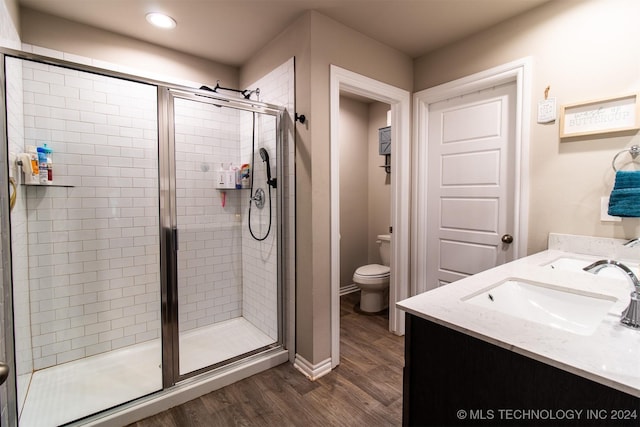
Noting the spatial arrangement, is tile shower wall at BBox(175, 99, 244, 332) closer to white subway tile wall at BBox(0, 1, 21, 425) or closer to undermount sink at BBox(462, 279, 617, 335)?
white subway tile wall at BBox(0, 1, 21, 425)

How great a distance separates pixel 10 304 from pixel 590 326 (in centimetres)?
249

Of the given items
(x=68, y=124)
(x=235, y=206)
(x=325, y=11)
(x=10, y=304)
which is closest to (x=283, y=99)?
(x=325, y=11)

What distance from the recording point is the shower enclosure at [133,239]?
1.90 meters

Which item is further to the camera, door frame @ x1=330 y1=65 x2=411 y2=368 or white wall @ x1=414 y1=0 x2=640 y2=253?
door frame @ x1=330 y1=65 x2=411 y2=368

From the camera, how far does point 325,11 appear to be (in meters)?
2.02

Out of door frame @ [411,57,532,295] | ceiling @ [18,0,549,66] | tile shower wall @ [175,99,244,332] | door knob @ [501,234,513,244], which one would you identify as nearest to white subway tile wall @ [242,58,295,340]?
tile shower wall @ [175,99,244,332]

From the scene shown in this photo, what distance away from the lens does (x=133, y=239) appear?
7.95ft

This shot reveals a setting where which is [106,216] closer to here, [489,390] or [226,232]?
[226,232]

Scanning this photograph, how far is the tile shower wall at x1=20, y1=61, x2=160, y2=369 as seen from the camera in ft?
6.79

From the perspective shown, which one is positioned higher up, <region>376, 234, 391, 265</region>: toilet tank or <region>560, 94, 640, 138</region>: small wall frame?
<region>560, 94, 640, 138</region>: small wall frame

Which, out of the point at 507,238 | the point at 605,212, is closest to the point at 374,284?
the point at 507,238

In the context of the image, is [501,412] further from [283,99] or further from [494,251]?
[283,99]

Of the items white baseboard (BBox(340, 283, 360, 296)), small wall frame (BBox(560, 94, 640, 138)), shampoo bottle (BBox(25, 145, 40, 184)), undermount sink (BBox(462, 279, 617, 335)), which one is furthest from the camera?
white baseboard (BBox(340, 283, 360, 296))

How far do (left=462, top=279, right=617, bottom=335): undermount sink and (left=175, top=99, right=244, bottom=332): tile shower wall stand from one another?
2.08 m
